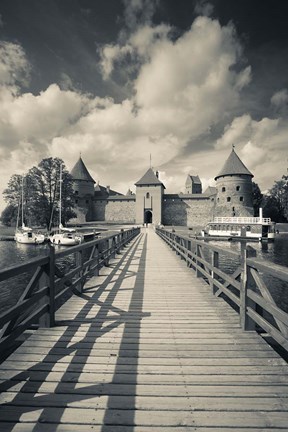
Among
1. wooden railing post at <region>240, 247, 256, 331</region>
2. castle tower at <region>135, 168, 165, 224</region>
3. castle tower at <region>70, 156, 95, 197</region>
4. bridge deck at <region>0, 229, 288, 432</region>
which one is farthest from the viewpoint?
castle tower at <region>70, 156, 95, 197</region>

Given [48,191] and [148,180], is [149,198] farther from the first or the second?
[48,191]

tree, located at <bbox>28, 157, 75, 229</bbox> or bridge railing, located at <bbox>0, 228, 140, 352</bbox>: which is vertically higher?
tree, located at <bbox>28, 157, 75, 229</bbox>

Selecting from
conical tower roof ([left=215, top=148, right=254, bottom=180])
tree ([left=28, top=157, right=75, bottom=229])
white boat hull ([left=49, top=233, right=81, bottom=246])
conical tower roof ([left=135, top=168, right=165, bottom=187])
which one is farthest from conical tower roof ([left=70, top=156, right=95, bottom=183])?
white boat hull ([left=49, top=233, right=81, bottom=246])

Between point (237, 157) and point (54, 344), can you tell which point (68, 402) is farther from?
point (237, 157)

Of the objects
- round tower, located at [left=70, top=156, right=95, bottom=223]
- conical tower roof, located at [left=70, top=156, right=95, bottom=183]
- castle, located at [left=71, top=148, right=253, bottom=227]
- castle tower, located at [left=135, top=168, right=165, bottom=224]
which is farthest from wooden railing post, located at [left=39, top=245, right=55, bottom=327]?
conical tower roof, located at [left=70, top=156, right=95, bottom=183]

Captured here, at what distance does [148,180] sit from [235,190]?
1818 cm

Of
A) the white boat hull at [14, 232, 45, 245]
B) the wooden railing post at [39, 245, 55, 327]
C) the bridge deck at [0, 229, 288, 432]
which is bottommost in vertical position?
the white boat hull at [14, 232, 45, 245]

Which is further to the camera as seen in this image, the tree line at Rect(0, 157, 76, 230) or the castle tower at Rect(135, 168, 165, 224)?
the castle tower at Rect(135, 168, 165, 224)

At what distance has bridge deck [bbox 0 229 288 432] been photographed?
1.72 meters

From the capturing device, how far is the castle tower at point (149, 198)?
51.1m

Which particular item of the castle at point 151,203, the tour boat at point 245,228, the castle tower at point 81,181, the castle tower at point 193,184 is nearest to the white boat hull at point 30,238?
the tour boat at point 245,228

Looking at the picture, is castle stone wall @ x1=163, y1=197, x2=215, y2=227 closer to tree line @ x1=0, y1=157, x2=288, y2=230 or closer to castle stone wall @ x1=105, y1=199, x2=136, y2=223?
castle stone wall @ x1=105, y1=199, x2=136, y2=223

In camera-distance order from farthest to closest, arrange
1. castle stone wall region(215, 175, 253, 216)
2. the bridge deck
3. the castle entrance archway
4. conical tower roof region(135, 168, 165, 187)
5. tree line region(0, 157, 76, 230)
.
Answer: the castle entrance archway < conical tower roof region(135, 168, 165, 187) < castle stone wall region(215, 175, 253, 216) < tree line region(0, 157, 76, 230) < the bridge deck

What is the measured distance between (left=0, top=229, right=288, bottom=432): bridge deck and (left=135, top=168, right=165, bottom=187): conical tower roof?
4855 cm
